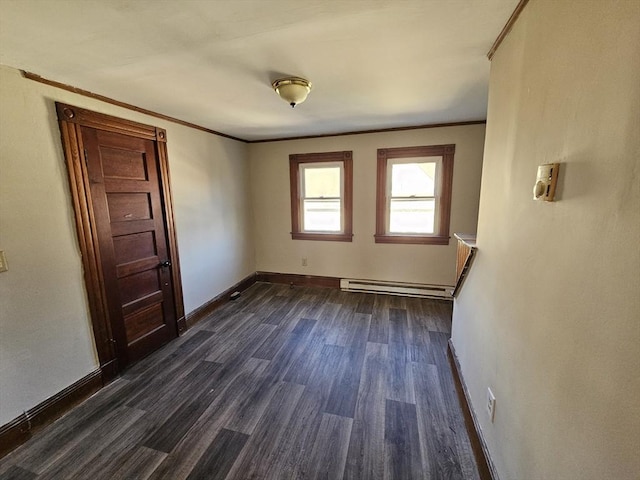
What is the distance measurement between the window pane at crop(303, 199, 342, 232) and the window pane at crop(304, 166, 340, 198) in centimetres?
12

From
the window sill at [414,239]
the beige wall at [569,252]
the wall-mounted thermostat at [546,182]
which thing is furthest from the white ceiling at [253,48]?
the window sill at [414,239]

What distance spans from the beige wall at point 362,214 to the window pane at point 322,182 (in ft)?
0.90

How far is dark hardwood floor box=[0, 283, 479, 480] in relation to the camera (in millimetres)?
1537

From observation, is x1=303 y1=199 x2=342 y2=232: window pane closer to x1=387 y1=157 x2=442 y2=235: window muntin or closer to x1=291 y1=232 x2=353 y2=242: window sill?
x1=291 y1=232 x2=353 y2=242: window sill

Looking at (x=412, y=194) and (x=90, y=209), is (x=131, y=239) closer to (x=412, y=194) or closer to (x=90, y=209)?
(x=90, y=209)

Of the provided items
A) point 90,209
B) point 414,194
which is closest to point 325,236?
point 414,194

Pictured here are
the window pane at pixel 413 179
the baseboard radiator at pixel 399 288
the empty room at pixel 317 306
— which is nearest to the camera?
the empty room at pixel 317 306

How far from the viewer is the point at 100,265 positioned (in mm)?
2170

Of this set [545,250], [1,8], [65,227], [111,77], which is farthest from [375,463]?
[111,77]

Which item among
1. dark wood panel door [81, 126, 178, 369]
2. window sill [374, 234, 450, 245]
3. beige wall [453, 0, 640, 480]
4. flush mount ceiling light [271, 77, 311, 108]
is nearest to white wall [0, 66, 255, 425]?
dark wood panel door [81, 126, 178, 369]

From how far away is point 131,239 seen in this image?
245 centimetres

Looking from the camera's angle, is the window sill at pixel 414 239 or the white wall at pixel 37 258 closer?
the white wall at pixel 37 258

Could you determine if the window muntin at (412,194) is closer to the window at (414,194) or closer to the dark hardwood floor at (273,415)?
the window at (414,194)

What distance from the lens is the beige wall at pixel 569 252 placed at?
0.60 meters
